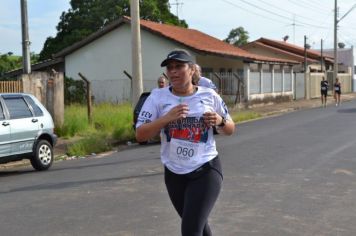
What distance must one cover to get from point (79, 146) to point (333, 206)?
26.8 feet

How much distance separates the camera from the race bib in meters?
4.00

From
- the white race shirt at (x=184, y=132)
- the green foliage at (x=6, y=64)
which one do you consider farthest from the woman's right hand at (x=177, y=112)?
the green foliage at (x=6, y=64)

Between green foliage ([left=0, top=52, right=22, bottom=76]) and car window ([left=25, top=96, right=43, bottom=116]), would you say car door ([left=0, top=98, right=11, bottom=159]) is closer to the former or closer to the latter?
car window ([left=25, top=96, right=43, bottom=116])

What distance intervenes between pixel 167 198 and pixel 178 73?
3809 millimetres

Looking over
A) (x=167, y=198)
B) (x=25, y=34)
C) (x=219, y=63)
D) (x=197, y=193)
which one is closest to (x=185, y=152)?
(x=197, y=193)

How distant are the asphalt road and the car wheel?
245mm

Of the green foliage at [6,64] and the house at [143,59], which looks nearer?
the house at [143,59]

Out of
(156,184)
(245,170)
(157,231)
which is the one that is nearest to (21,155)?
(156,184)

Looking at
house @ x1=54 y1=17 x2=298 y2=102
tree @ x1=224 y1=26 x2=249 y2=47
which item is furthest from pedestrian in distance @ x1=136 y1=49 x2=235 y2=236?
tree @ x1=224 y1=26 x2=249 y2=47

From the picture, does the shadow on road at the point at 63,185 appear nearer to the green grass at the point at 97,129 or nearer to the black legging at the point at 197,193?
the green grass at the point at 97,129

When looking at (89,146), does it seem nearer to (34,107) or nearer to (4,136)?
(34,107)

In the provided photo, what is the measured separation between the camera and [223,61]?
115ft

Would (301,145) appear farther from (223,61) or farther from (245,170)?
(223,61)

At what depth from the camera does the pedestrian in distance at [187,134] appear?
395cm
